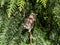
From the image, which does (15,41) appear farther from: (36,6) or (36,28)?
(36,6)

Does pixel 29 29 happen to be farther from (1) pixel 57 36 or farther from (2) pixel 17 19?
(1) pixel 57 36

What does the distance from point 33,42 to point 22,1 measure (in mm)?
306

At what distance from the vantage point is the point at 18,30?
4.07 feet

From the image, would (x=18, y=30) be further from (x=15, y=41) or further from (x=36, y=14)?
(x=36, y=14)

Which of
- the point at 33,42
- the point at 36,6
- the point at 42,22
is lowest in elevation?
the point at 33,42

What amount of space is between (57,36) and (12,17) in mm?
359

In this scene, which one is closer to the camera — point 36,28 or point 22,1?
point 22,1

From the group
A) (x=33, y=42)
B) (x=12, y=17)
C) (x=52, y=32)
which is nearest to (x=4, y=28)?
(x=12, y=17)

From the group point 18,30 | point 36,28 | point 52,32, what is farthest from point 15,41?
point 52,32

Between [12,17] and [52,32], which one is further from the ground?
[12,17]

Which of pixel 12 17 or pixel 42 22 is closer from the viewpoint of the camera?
pixel 12 17

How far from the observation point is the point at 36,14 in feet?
4.37

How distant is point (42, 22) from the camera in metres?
1.36

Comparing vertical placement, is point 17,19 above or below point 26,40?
above
